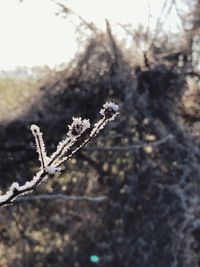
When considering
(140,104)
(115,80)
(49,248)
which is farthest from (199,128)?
(49,248)

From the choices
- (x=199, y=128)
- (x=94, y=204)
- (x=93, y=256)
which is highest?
(x=199, y=128)

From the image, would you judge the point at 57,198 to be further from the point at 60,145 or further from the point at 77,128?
the point at 77,128

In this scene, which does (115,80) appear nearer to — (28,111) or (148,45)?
(148,45)

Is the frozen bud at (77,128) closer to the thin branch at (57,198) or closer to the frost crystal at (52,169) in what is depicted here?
the frost crystal at (52,169)

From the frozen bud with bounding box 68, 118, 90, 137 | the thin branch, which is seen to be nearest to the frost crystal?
the frozen bud with bounding box 68, 118, 90, 137

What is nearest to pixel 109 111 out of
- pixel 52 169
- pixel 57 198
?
pixel 52 169

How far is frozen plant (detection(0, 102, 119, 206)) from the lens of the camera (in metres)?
1.31

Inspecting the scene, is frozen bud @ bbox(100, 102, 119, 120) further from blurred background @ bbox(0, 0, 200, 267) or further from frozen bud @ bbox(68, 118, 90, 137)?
blurred background @ bbox(0, 0, 200, 267)

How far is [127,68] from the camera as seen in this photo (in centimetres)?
725

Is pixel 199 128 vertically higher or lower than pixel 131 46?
lower

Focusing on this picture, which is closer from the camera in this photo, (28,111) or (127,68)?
(28,111)

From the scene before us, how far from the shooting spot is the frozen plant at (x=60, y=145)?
1306mm

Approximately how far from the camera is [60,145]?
1391 mm

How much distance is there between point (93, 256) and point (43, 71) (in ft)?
8.40
